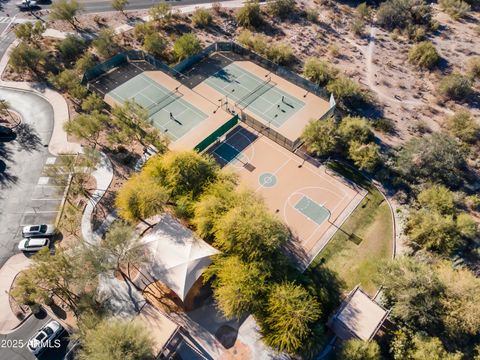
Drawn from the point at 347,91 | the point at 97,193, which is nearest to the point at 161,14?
the point at 347,91

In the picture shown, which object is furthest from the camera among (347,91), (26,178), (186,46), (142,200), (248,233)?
(186,46)

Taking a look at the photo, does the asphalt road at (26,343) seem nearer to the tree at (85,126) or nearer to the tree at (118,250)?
the tree at (118,250)

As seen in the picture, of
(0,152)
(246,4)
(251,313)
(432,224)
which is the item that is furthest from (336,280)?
(246,4)

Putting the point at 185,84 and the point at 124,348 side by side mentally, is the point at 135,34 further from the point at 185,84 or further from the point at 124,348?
the point at 124,348

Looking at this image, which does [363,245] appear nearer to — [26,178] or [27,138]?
[26,178]

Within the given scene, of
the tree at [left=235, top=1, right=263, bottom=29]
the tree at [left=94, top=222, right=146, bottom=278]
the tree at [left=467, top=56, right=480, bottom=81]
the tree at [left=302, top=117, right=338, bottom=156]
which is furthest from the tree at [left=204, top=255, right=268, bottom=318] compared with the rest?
the tree at [left=467, top=56, right=480, bottom=81]

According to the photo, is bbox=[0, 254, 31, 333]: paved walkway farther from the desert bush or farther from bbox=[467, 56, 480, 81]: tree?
the desert bush
